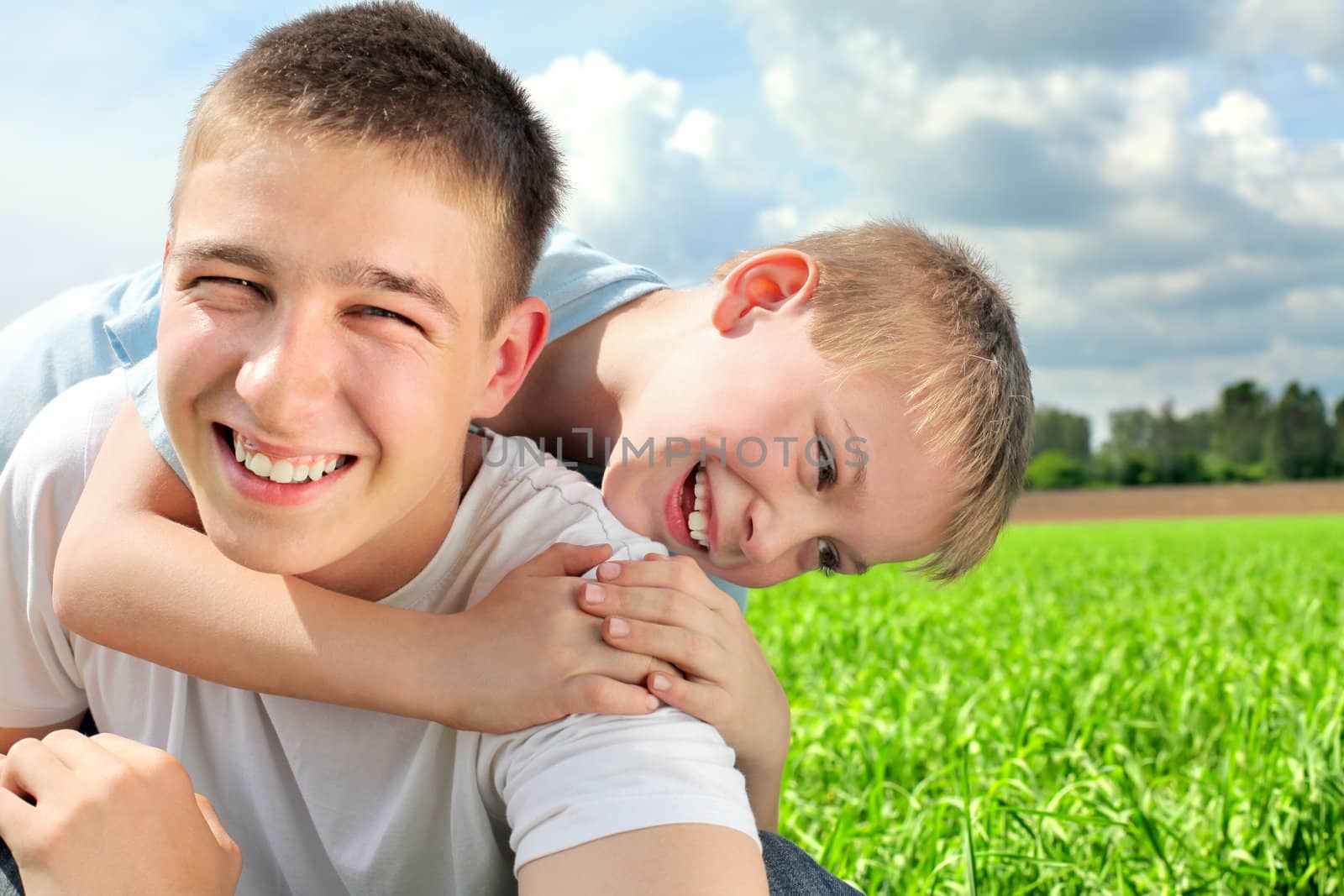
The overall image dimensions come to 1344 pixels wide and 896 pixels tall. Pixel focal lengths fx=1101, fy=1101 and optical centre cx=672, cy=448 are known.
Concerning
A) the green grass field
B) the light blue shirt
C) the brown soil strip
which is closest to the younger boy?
the light blue shirt

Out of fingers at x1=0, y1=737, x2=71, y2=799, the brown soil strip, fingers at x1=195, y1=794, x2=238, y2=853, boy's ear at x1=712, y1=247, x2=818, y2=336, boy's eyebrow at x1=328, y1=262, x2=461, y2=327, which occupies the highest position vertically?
boy's ear at x1=712, y1=247, x2=818, y2=336

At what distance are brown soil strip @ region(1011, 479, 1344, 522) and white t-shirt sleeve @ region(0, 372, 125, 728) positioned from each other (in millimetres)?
47846

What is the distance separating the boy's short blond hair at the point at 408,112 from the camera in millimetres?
1354

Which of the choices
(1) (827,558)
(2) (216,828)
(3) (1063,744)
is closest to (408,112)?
(2) (216,828)

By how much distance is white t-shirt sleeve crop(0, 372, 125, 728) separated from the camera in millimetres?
1682

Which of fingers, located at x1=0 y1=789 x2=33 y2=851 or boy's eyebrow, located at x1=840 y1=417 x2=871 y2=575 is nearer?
fingers, located at x1=0 y1=789 x2=33 y2=851

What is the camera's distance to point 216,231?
1.30 meters

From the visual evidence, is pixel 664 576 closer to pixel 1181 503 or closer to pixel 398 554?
pixel 398 554

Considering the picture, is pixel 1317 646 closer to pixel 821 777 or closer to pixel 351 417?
pixel 821 777

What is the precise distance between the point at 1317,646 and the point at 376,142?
18.1 ft

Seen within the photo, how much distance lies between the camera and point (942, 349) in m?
2.07

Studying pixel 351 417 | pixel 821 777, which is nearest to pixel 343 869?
pixel 351 417

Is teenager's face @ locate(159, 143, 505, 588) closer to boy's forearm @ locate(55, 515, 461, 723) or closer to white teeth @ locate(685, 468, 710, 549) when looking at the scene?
boy's forearm @ locate(55, 515, 461, 723)

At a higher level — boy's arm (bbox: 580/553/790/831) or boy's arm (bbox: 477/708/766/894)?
boy's arm (bbox: 580/553/790/831)
